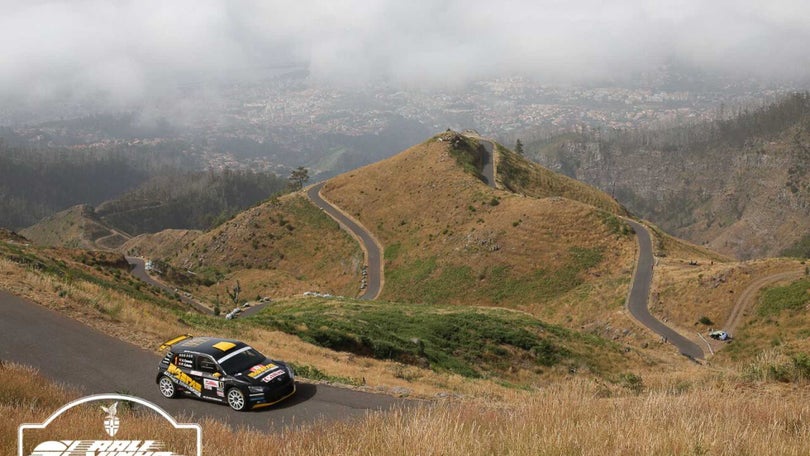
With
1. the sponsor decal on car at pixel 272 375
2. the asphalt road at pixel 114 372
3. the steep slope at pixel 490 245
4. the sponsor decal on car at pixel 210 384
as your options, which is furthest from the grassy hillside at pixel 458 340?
the steep slope at pixel 490 245

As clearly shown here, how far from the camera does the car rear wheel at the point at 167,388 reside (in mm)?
13016

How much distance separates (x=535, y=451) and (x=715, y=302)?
4602 cm

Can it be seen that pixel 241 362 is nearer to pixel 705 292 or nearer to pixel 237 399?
pixel 237 399

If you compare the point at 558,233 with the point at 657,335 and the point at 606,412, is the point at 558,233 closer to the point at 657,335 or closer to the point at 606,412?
the point at 657,335

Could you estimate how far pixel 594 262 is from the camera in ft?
185

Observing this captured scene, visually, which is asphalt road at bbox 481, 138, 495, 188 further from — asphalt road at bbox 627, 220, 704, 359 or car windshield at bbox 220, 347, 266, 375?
car windshield at bbox 220, 347, 266, 375

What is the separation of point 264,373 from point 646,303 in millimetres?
43705

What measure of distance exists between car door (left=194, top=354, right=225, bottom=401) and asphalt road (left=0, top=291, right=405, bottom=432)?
298 mm

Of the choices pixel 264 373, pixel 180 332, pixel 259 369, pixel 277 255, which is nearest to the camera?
pixel 264 373

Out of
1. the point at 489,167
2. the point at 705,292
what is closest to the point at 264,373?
the point at 705,292

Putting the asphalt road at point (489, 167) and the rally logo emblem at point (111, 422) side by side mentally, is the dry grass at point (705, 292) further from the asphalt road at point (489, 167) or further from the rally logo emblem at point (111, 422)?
the rally logo emblem at point (111, 422)

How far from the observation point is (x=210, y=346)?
13.4 m

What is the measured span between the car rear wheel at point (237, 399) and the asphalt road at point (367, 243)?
49015 millimetres

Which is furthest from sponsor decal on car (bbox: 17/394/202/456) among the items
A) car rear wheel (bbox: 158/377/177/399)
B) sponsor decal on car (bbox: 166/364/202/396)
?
car rear wheel (bbox: 158/377/177/399)
